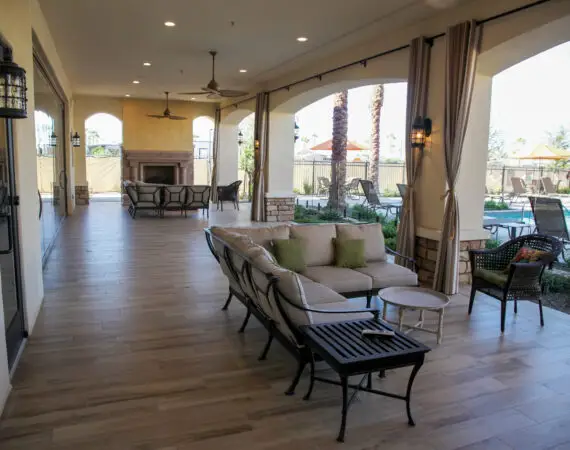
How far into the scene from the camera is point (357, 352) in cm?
282

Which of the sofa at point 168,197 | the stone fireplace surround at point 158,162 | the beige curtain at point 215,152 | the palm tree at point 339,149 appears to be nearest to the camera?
the palm tree at point 339,149

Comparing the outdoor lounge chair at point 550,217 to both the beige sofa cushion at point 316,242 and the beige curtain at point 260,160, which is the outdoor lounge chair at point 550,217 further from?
the beige curtain at point 260,160

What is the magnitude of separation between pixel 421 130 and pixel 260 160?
242 inches

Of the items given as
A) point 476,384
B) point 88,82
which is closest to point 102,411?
point 476,384

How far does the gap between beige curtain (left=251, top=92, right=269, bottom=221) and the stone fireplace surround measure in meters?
4.99

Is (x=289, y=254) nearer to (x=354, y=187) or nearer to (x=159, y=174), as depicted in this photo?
(x=354, y=187)

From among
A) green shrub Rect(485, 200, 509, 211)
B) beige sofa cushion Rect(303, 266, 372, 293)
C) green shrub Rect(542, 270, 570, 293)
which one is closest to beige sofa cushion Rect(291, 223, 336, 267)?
beige sofa cushion Rect(303, 266, 372, 293)

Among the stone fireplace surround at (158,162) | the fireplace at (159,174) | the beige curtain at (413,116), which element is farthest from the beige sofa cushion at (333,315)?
the fireplace at (159,174)

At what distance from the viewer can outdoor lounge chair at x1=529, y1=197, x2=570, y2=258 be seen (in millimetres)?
6566

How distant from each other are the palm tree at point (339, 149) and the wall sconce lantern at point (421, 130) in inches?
246

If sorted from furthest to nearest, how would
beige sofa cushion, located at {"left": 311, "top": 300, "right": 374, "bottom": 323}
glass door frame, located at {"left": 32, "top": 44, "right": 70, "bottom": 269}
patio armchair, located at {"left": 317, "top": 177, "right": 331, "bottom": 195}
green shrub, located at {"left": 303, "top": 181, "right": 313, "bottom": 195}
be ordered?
green shrub, located at {"left": 303, "top": 181, "right": 313, "bottom": 195} → patio armchair, located at {"left": 317, "top": 177, "right": 331, "bottom": 195} → glass door frame, located at {"left": 32, "top": 44, "right": 70, "bottom": 269} → beige sofa cushion, located at {"left": 311, "top": 300, "right": 374, "bottom": 323}

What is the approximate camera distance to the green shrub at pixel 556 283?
593 cm

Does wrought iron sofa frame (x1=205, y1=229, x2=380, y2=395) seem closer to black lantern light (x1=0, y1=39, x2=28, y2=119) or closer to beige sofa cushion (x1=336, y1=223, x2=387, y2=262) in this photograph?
beige sofa cushion (x1=336, y1=223, x2=387, y2=262)

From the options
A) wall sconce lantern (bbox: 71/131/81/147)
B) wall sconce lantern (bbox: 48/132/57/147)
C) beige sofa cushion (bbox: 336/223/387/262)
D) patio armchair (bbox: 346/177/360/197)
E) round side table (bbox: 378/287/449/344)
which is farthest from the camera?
patio armchair (bbox: 346/177/360/197)
